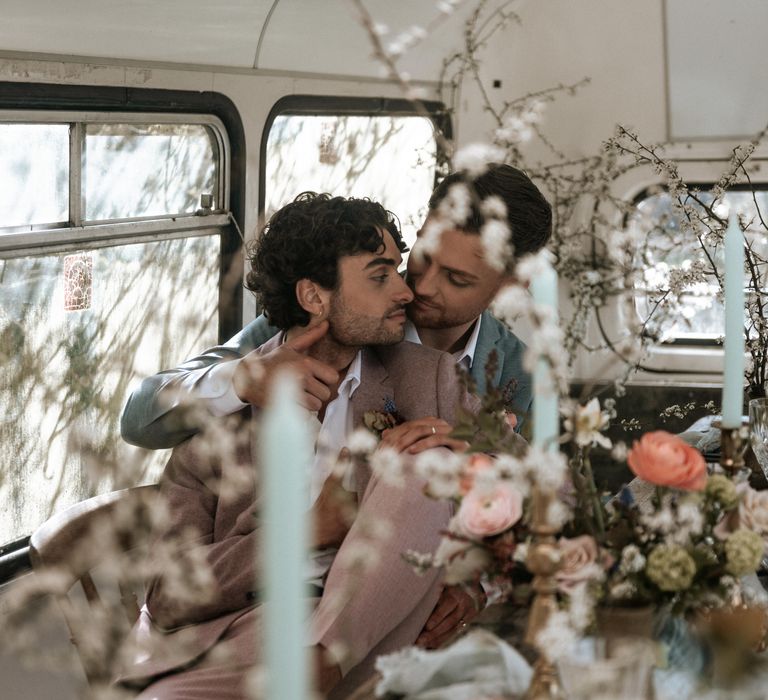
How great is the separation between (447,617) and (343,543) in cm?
22

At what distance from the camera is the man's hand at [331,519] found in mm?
2035

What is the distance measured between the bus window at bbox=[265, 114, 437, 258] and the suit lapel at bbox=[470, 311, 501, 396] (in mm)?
798

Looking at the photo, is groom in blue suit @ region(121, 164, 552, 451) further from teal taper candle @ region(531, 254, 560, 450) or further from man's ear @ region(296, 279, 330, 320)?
teal taper candle @ region(531, 254, 560, 450)

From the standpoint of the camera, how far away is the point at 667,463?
107 cm

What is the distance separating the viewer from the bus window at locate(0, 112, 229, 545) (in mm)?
2521

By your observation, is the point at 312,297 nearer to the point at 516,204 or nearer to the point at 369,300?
the point at 369,300

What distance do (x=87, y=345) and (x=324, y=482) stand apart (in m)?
0.91

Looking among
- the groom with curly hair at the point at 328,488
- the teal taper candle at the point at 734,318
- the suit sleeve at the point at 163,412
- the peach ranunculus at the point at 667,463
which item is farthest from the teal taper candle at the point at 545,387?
the suit sleeve at the point at 163,412

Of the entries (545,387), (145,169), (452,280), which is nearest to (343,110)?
(145,169)

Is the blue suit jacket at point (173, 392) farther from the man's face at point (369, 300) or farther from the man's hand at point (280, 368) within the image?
the man's face at point (369, 300)

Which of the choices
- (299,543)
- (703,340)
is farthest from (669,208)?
(299,543)

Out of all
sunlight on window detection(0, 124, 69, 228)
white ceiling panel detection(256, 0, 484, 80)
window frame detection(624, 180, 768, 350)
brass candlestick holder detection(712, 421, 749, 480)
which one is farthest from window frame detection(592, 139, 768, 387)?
brass candlestick holder detection(712, 421, 749, 480)

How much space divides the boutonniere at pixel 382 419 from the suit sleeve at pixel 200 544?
0.80 ft

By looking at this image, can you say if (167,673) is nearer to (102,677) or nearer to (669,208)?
(102,677)
